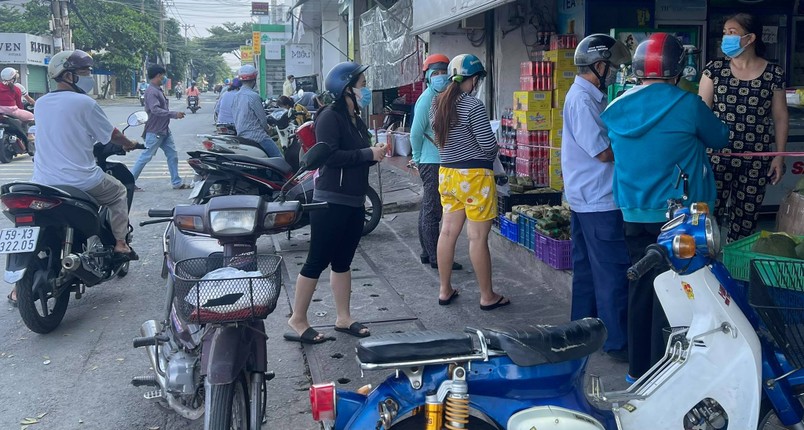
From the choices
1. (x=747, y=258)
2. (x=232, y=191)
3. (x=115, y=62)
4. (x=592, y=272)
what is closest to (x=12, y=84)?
(x=232, y=191)

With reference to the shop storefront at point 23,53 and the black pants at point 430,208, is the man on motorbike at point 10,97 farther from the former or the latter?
the shop storefront at point 23,53

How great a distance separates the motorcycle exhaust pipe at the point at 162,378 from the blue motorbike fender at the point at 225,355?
2.41 ft

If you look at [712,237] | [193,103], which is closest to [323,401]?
[712,237]

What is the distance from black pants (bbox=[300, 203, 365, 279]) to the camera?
473cm

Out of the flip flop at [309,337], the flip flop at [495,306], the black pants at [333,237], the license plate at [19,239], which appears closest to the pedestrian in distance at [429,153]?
the flip flop at [495,306]

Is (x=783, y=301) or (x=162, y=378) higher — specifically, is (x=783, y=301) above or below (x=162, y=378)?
above

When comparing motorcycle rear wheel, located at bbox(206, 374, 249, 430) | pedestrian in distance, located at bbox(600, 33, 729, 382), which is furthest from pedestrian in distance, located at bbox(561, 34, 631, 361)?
motorcycle rear wheel, located at bbox(206, 374, 249, 430)

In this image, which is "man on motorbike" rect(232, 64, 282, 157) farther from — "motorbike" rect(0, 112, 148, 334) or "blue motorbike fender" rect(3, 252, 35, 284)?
"blue motorbike fender" rect(3, 252, 35, 284)

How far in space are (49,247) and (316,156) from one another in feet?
7.55

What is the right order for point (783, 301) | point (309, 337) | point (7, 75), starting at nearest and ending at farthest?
point (783, 301)
point (309, 337)
point (7, 75)

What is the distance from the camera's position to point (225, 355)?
9.80 feet

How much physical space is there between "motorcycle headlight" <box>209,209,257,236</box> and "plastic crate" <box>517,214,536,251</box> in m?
3.63

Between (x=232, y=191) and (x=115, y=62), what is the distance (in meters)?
49.9

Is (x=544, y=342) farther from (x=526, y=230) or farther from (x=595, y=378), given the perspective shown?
(x=526, y=230)
